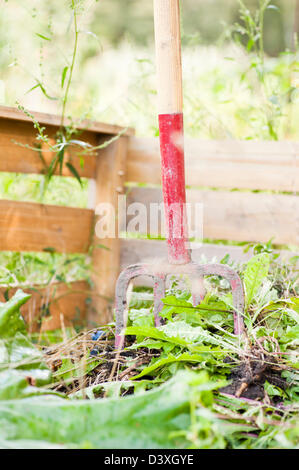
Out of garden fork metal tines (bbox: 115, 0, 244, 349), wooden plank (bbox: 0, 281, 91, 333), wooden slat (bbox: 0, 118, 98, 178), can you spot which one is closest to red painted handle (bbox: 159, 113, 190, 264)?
garden fork metal tines (bbox: 115, 0, 244, 349)

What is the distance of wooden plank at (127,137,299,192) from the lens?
206cm

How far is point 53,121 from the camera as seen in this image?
1.80 meters

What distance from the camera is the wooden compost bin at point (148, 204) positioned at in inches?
79.4

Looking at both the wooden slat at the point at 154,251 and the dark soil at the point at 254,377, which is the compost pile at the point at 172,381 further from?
the wooden slat at the point at 154,251

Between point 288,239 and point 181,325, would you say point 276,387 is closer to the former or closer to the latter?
point 181,325

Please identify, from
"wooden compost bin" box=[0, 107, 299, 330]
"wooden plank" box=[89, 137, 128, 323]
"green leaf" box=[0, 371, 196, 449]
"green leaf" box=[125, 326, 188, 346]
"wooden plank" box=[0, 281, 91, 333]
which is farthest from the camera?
"wooden plank" box=[89, 137, 128, 323]

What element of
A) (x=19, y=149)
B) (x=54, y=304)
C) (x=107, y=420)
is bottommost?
(x=107, y=420)

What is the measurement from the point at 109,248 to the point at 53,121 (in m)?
0.62

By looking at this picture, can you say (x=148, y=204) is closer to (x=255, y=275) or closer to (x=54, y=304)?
(x=54, y=304)

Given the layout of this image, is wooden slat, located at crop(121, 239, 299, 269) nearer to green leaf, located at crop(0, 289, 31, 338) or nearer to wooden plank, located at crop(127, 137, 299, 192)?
wooden plank, located at crop(127, 137, 299, 192)

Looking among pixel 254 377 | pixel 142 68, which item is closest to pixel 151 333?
pixel 254 377

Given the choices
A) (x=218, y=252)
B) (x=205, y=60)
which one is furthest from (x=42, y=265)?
(x=205, y=60)

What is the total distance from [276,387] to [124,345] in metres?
0.39

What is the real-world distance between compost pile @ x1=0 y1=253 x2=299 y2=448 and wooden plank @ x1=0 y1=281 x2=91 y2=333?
2.03 ft
